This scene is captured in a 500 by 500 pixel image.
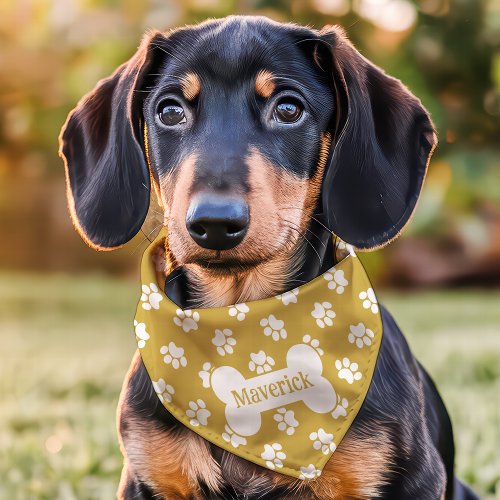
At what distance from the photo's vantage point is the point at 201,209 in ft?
7.90

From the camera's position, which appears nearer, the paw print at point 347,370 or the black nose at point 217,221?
the black nose at point 217,221

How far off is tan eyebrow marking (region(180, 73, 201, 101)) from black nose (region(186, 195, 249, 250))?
1.54 feet

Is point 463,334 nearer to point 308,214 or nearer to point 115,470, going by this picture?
point 115,470

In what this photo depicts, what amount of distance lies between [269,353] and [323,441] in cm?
34

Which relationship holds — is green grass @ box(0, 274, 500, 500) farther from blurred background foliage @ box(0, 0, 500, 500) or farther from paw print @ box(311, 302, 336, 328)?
paw print @ box(311, 302, 336, 328)

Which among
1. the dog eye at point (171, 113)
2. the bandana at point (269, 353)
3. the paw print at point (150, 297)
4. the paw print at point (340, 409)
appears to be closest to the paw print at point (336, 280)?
the bandana at point (269, 353)

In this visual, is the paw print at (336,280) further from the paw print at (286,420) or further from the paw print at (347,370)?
the paw print at (286,420)

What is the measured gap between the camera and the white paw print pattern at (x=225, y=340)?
2961 millimetres

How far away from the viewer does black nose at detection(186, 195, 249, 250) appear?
7.89 ft

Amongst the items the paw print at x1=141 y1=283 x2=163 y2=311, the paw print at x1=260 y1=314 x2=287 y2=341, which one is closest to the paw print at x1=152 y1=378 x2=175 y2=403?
the paw print at x1=141 y1=283 x2=163 y2=311

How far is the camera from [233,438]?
287 cm

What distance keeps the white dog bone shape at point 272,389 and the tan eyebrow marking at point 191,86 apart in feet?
2.86

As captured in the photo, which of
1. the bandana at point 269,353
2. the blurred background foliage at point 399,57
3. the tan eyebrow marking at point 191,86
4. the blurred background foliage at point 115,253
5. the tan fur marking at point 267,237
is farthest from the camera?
the blurred background foliage at point 399,57

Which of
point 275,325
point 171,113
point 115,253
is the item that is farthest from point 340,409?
point 115,253
